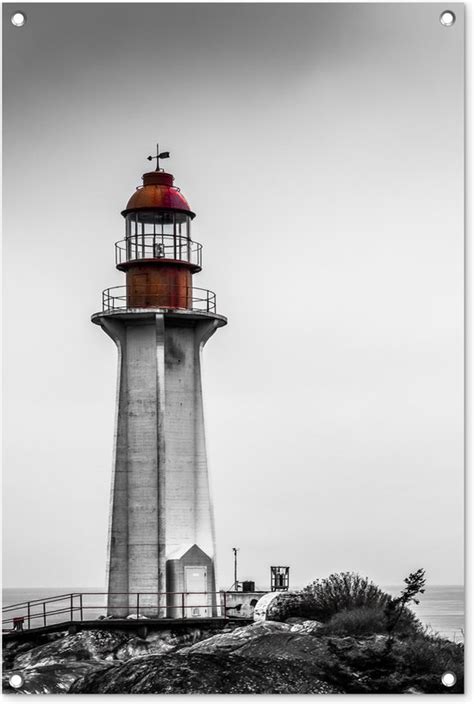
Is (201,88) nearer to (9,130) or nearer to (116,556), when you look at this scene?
(9,130)

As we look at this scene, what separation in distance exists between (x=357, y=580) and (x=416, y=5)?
284 inches

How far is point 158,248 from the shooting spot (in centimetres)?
2239

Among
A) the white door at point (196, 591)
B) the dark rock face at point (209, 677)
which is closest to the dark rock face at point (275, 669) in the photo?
the dark rock face at point (209, 677)

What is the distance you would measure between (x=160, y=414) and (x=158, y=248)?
2.43 m

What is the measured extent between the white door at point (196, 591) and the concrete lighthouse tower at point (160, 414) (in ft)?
0.06

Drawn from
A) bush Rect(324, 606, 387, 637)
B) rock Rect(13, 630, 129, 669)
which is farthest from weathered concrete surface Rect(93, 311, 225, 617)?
bush Rect(324, 606, 387, 637)

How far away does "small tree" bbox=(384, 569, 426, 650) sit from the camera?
58.2ft

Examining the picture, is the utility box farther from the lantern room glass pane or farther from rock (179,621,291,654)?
the lantern room glass pane

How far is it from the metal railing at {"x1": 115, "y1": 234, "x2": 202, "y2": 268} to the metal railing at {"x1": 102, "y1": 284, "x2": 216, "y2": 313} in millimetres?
430

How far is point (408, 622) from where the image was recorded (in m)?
18.4

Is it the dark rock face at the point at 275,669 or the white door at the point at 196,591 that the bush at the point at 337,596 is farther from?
the white door at the point at 196,591

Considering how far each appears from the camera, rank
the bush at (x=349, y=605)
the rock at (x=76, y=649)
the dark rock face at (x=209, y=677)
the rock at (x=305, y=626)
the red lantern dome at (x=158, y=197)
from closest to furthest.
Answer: the dark rock face at (x=209, y=677)
the bush at (x=349, y=605)
the rock at (x=305, y=626)
the rock at (x=76, y=649)
the red lantern dome at (x=158, y=197)

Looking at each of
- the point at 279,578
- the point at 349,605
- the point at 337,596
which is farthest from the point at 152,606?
the point at 349,605

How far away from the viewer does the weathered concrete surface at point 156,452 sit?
21.6 meters
